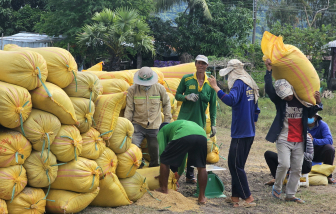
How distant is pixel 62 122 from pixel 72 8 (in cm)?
1598

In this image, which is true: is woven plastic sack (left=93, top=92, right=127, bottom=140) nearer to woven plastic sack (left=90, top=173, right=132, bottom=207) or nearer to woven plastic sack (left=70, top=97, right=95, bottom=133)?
woven plastic sack (left=70, top=97, right=95, bottom=133)

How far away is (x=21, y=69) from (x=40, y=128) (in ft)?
1.86

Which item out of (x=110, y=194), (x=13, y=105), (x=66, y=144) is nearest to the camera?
(x=13, y=105)

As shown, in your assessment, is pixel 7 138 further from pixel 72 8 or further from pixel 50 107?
pixel 72 8

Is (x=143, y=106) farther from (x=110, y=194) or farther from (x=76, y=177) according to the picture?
(x=76, y=177)

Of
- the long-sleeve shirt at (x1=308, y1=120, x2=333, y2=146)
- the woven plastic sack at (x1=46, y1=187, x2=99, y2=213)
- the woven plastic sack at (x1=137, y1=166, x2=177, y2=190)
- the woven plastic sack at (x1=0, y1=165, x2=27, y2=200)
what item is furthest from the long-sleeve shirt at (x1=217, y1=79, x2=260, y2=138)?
the woven plastic sack at (x1=0, y1=165, x2=27, y2=200)

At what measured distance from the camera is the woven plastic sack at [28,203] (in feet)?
11.6

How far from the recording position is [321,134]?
6250 mm

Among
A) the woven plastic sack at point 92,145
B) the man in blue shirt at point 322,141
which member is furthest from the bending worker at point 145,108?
the man in blue shirt at point 322,141

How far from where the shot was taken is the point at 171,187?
206 inches

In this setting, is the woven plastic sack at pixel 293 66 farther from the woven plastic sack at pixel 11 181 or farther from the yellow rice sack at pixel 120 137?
the woven plastic sack at pixel 11 181

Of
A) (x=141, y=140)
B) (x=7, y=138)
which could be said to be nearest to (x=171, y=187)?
(x=141, y=140)

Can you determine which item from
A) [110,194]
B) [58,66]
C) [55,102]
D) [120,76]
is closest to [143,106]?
[120,76]

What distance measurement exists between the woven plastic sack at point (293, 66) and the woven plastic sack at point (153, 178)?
6.55 feet
